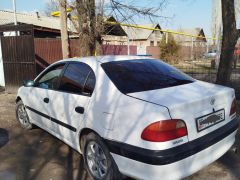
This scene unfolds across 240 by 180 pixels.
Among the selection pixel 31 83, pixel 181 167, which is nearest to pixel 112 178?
pixel 181 167

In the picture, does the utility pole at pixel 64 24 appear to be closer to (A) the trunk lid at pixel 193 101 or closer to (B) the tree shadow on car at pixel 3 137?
(B) the tree shadow on car at pixel 3 137

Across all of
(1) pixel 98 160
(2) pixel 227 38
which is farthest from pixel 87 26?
(1) pixel 98 160

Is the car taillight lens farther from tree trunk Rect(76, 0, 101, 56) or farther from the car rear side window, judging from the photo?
tree trunk Rect(76, 0, 101, 56)

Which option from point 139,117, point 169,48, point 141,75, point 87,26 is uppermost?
point 87,26

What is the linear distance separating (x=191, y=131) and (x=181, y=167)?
1.25 ft

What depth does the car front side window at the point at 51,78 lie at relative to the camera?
439cm

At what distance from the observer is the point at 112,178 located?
3127 mm

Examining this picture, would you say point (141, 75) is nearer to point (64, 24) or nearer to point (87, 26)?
point (87, 26)

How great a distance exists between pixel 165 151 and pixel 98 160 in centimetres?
107

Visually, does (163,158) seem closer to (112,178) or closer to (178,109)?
(178,109)

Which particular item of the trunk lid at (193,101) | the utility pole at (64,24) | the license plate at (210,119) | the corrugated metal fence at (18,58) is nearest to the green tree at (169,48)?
the corrugated metal fence at (18,58)

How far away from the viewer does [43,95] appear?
4551mm

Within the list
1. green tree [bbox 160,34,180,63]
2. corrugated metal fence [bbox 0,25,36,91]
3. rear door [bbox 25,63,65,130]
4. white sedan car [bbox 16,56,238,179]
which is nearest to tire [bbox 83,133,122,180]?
white sedan car [bbox 16,56,238,179]

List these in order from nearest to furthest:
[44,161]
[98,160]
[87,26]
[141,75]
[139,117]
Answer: [139,117] → [98,160] → [141,75] → [44,161] → [87,26]
